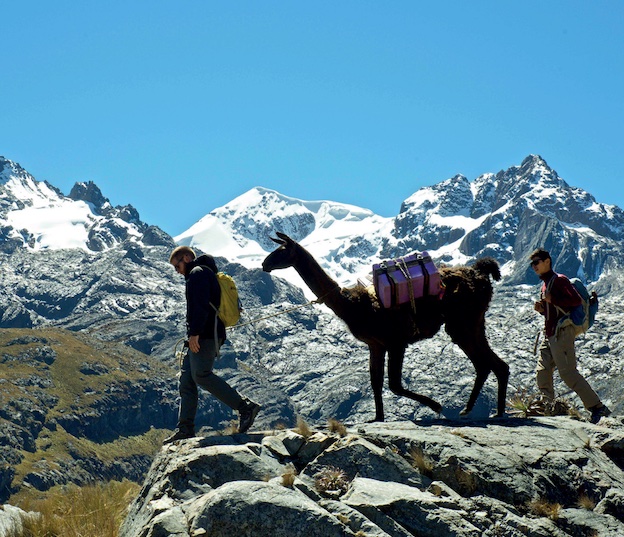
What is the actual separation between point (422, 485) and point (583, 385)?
6.15 m

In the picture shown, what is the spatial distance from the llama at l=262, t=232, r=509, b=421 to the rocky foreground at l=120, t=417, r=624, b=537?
1.60 meters

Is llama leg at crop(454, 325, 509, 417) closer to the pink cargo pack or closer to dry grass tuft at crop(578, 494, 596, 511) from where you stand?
the pink cargo pack

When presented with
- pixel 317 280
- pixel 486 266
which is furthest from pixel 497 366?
pixel 317 280

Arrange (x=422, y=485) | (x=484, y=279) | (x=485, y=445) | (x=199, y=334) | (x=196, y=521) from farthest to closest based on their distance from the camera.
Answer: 1. (x=484, y=279)
2. (x=199, y=334)
3. (x=485, y=445)
4. (x=422, y=485)
5. (x=196, y=521)

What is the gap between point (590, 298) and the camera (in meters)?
17.4

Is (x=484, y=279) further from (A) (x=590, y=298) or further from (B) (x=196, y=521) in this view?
(B) (x=196, y=521)

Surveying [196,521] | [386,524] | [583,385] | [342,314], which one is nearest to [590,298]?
[583,385]

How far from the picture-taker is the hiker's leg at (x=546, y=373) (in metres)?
17.4

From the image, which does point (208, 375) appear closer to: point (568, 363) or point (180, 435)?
point (180, 435)

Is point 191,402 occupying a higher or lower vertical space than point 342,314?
lower

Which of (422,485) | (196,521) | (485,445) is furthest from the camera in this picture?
(485,445)

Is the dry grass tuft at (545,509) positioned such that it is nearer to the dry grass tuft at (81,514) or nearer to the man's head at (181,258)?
the dry grass tuft at (81,514)

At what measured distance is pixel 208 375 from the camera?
1398 centimetres

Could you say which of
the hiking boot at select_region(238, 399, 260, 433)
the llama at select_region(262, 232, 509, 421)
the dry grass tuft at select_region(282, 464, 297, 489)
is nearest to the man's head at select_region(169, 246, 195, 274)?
the llama at select_region(262, 232, 509, 421)
